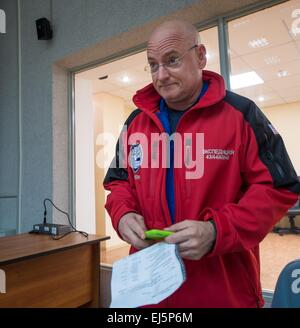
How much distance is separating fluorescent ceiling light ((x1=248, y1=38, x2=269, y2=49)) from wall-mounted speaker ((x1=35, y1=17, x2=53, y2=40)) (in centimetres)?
162

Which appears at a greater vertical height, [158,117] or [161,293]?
[158,117]

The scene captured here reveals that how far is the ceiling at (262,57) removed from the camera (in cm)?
183

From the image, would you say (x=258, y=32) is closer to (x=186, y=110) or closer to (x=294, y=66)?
(x=294, y=66)

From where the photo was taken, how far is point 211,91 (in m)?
0.90

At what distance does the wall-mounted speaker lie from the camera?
2330 millimetres

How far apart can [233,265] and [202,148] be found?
1.17ft

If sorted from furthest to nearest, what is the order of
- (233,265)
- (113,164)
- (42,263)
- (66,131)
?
(66,131) < (42,263) < (113,164) < (233,265)

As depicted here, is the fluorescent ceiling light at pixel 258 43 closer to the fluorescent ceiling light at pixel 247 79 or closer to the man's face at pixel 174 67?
the fluorescent ceiling light at pixel 247 79

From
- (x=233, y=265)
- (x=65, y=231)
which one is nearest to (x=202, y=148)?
(x=233, y=265)

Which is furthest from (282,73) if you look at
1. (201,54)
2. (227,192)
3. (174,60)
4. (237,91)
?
(227,192)

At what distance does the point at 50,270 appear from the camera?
1575 millimetres

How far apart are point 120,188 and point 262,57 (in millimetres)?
1877

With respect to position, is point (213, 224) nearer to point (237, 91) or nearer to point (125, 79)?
point (237, 91)
